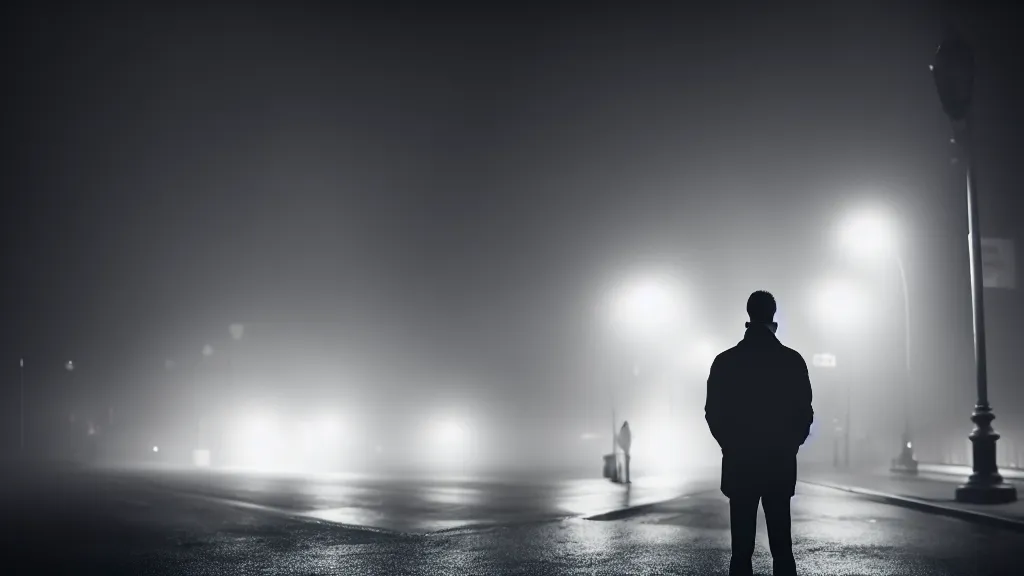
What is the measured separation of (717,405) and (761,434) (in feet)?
1.18

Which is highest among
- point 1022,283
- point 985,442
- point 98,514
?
point 1022,283

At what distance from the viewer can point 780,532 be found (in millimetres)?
7172

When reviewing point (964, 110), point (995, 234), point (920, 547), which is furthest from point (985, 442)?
point (995, 234)

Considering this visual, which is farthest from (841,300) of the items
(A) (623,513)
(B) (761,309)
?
(B) (761,309)

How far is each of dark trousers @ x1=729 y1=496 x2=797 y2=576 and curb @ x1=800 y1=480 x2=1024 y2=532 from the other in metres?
8.58

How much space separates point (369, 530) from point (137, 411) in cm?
10355

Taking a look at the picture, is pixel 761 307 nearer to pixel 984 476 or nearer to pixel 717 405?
pixel 717 405

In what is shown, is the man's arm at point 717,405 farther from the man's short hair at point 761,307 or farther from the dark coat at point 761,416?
the man's short hair at point 761,307

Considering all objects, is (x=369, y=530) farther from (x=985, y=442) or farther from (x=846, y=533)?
(x=985, y=442)

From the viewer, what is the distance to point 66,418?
111 meters

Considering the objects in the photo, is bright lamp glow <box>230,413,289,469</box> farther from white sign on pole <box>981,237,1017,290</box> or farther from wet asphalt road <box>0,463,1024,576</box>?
wet asphalt road <box>0,463,1024,576</box>

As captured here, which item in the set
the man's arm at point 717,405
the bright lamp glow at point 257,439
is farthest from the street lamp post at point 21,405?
the man's arm at point 717,405

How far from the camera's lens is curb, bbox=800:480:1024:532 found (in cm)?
1468

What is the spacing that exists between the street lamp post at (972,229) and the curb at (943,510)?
39.8 inches
